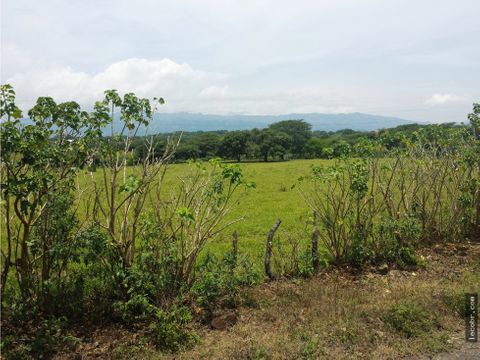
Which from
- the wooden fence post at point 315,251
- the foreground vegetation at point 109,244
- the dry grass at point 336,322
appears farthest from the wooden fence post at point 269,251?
the wooden fence post at point 315,251

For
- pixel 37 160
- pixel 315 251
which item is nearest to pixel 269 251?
pixel 315 251

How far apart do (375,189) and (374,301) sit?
9.34 feet

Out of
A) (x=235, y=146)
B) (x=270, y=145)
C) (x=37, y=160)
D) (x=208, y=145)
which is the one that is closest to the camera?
(x=37, y=160)

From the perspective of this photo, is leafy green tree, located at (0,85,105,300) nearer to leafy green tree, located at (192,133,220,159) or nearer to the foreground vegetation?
the foreground vegetation

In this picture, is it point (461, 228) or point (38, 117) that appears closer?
point (38, 117)

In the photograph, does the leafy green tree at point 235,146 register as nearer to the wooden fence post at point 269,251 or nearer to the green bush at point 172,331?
the wooden fence post at point 269,251

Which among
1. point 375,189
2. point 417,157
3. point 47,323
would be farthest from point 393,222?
point 47,323

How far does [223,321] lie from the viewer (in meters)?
4.69

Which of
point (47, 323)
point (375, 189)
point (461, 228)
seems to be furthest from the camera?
point (461, 228)

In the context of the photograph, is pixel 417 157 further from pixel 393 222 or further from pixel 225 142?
pixel 225 142

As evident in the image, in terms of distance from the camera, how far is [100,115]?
14.6 feet

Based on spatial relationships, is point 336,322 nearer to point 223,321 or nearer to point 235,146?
point 223,321

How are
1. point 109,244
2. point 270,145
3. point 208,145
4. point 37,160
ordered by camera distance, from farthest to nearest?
1. point 208,145
2. point 270,145
3. point 109,244
4. point 37,160

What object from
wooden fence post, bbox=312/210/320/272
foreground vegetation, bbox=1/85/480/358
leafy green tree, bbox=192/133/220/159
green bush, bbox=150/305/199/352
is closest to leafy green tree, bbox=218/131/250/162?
leafy green tree, bbox=192/133/220/159
